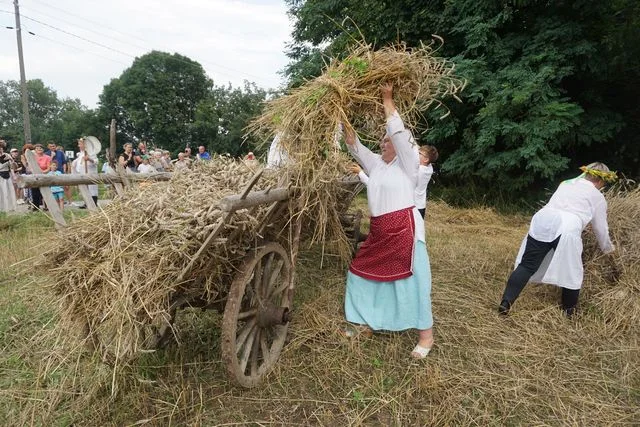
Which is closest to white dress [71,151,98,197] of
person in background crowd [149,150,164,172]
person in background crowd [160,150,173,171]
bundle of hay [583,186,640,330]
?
person in background crowd [149,150,164,172]

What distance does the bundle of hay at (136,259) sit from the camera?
1882mm

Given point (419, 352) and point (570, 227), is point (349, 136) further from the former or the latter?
point (570, 227)

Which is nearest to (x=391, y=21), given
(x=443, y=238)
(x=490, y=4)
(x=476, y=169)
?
(x=490, y=4)

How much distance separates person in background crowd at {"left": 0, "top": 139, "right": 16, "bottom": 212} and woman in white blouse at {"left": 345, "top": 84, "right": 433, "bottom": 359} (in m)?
8.60

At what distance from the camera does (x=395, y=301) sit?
Answer: 3002 mm

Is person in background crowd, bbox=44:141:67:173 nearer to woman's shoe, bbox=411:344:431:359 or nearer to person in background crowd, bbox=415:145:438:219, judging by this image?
person in background crowd, bbox=415:145:438:219

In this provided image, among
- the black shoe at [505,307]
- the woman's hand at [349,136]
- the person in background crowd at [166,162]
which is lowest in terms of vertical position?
the black shoe at [505,307]

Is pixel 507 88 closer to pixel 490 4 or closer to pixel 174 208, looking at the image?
pixel 490 4

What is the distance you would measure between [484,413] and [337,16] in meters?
11.1

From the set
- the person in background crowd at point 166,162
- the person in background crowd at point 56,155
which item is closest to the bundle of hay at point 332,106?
the person in background crowd at point 166,162

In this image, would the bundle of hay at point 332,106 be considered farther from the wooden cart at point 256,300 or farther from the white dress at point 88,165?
the white dress at point 88,165

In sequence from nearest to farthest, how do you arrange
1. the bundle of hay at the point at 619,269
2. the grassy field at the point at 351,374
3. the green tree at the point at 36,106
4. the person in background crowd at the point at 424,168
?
the grassy field at the point at 351,374
the bundle of hay at the point at 619,269
the person in background crowd at the point at 424,168
the green tree at the point at 36,106

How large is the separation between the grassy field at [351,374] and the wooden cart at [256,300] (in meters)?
0.17

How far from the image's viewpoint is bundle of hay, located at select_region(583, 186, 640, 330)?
3525mm
